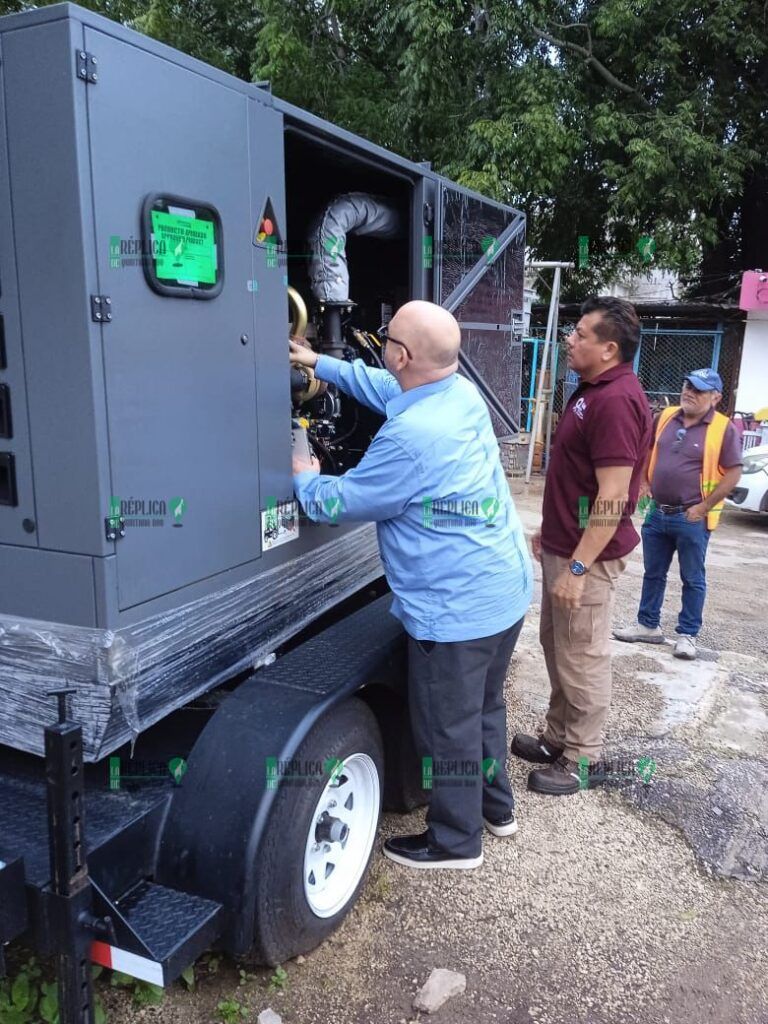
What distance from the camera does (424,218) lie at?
146 inches

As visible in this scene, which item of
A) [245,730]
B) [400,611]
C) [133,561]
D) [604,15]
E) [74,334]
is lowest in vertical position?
[245,730]

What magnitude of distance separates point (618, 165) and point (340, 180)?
29.5ft

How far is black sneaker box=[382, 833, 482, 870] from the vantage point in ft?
9.96

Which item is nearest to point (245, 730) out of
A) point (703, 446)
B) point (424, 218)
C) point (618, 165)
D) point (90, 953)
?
point (90, 953)

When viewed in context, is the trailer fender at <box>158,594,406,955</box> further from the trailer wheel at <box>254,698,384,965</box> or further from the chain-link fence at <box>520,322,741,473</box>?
the chain-link fence at <box>520,322,741,473</box>

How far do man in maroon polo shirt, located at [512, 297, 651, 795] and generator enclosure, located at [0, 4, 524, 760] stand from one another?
48.9 inches

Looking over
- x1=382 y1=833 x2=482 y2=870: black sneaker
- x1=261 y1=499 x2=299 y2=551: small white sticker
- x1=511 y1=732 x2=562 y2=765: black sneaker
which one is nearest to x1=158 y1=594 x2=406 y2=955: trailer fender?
x1=261 y1=499 x2=299 y2=551: small white sticker

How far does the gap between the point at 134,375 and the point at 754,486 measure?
854 cm

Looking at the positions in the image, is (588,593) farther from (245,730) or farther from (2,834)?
(2,834)

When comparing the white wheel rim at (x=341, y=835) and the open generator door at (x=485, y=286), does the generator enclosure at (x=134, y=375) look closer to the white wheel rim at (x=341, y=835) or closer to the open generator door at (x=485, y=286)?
the white wheel rim at (x=341, y=835)

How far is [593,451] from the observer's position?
3.35 m

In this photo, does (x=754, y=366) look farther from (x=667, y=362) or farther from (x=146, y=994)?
(x=146, y=994)

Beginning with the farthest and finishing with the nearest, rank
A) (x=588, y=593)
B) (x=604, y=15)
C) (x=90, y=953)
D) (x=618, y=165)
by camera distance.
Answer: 1. (x=618, y=165)
2. (x=604, y=15)
3. (x=588, y=593)
4. (x=90, y=953)

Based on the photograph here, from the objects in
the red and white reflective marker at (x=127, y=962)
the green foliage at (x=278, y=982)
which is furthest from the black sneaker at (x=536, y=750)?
the red and white reflective marker at (x=127, y=962)
